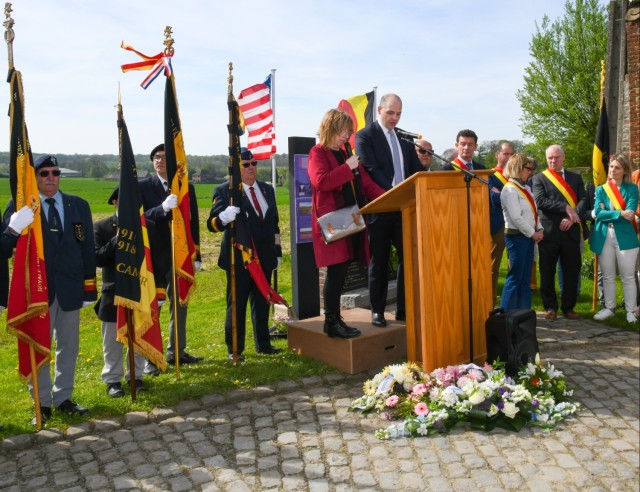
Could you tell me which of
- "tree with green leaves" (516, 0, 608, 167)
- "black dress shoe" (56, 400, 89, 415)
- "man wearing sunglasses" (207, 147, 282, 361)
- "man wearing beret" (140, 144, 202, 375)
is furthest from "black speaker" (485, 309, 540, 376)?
"tree with green leaves" (516, 0, 608, 167)

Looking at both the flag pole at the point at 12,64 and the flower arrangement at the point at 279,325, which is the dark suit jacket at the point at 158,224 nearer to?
the flag pole at the point at 12,64

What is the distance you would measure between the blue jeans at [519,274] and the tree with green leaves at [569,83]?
27.7 metres

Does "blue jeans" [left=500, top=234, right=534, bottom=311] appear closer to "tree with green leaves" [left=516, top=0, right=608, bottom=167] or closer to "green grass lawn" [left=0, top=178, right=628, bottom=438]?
"green grass lawn" [left=0, top=178, right=628, bottom=438]

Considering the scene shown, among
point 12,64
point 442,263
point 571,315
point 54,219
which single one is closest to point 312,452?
point 442,263

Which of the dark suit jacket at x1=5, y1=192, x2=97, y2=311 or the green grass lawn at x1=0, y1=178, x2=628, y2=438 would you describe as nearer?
the dark suit jacket at x1=5, y1=192, x2=97, y2=311

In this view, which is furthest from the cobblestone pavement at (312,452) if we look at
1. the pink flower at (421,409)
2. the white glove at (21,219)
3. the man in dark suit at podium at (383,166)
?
the white glove at (21,219)

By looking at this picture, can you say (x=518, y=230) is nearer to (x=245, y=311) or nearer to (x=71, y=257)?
(x=245, y=311)

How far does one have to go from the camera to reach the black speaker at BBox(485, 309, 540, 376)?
5.07 metres

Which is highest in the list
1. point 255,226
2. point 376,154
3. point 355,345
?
point 376,154

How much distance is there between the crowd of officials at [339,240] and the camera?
494 cm

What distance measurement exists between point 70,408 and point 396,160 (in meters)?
3.45

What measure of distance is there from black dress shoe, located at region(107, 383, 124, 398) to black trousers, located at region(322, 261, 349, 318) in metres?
1.87

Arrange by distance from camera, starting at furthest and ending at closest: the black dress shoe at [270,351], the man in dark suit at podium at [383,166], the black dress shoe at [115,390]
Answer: the black dress shoe at [270,351] < the man in dark suit at podium at [383,166] < the black dress shoe at [115,390]

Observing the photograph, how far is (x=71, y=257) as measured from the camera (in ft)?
16.2
